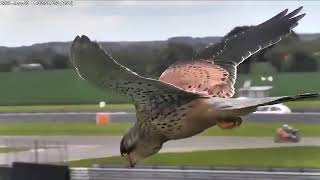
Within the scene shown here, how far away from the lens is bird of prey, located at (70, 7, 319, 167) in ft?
4.86

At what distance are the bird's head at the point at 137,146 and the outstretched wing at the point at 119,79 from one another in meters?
0.09

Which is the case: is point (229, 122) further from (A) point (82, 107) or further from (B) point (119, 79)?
(A) point (82, 107)

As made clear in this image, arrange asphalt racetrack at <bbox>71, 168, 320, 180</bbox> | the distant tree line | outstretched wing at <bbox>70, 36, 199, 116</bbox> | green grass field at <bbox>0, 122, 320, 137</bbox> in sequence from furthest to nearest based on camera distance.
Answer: asphalt racetrack at <bbox>71, 168, 320, 180</bbox>
green grass field at <bbox>0, 122, 320, 137</bbox>
the distant tree line
outstretched wing at <bbox>70, 36, 199, 116</bbox>

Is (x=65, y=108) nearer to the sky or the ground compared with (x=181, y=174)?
nearer to the sky

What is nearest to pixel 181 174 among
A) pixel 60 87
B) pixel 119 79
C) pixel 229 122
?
pixel 60 87

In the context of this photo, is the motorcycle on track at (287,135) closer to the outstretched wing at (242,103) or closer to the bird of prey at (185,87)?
the bird of prey at (185,87)

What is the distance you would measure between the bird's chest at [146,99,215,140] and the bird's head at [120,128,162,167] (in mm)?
44

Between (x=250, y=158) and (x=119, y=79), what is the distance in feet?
3.77

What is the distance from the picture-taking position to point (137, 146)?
1.73m

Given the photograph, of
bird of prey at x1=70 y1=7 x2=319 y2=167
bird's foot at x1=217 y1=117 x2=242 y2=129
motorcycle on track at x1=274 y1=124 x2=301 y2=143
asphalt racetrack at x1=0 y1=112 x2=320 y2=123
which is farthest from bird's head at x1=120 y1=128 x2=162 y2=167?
motorcycle on track at x1=274 y1=124 x2=301 y2=143

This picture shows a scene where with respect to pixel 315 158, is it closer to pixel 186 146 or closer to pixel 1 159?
pixel 186 146

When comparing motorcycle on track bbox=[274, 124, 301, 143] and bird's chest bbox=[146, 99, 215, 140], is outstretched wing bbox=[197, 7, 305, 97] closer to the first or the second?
bird's chest bbox=[146, 99, 215, 140]

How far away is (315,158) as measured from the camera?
249cm

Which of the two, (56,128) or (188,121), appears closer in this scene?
(188,121)
